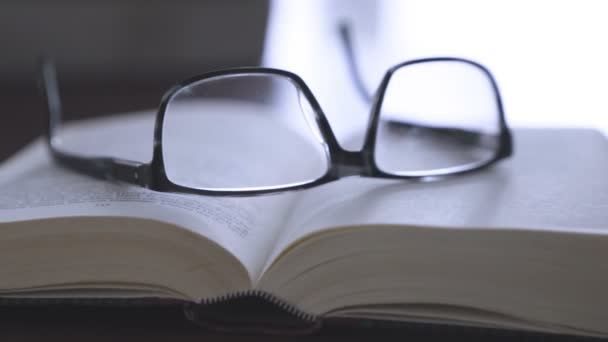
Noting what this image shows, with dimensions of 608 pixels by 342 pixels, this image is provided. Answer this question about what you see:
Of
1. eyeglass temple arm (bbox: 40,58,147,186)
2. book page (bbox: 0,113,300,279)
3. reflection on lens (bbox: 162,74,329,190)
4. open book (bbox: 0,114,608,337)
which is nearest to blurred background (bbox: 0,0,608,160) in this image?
reflection on lens (bbox: 162,74,329,190)

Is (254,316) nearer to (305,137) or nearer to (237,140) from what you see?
(237,140)

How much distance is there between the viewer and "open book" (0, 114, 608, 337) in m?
0.54

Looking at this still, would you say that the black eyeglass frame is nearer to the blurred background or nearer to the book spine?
the book spine

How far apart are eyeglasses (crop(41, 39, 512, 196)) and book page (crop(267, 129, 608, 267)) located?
26mm

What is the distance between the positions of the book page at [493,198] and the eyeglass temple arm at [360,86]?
83 millimetres

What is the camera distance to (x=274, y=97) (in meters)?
1.22

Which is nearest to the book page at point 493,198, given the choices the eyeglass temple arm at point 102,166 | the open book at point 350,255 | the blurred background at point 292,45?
the open book at point 350,255

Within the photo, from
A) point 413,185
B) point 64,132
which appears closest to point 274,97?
point 64,132

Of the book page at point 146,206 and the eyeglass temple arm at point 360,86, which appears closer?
the book page at point 146,206

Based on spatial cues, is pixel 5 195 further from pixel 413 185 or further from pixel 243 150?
pixel 413 185

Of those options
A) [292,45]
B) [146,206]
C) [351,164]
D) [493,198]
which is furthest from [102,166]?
[292,45]

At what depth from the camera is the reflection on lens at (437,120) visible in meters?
0.80

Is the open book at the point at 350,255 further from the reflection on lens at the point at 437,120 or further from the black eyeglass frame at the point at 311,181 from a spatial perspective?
the reflection on lens at the point at 437,120

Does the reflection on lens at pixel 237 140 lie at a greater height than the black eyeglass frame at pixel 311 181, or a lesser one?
lesser
